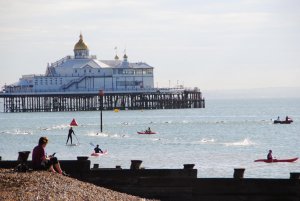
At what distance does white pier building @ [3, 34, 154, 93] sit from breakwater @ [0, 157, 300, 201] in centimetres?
15865

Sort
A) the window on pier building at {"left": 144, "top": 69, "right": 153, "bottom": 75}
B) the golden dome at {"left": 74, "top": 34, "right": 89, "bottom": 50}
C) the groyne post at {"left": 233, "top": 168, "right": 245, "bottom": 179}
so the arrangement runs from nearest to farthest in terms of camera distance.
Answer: the groyne post at {"left": 233, "top": 168, "right": 245, "bottom": 179} < the window on pier building at {"left": 144, "top": 69, "right": 153, "bottom": 75} < the golden dome at {"left": 74, "top": 34, "right": 89, "bottom": 50}

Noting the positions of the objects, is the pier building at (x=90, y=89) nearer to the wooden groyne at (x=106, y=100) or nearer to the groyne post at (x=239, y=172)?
the wooden groyne at (x=106, y=100)

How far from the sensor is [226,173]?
44.0 metres

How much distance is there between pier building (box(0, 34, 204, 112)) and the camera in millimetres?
184625

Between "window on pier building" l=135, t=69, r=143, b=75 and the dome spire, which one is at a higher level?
the dome spire

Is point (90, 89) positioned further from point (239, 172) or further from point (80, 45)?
point (239, 172)

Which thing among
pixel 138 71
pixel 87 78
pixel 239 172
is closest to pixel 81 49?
pixel 87 78

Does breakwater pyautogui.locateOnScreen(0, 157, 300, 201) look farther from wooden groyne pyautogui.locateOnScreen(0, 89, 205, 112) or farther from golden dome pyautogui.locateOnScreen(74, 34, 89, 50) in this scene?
golden dome pyautogui.locateOnScreen(74, 34, 89, 50)

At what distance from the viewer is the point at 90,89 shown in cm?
18512

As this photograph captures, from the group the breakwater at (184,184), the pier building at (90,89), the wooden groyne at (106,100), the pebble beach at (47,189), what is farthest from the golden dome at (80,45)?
the pebble beach at (47,189)

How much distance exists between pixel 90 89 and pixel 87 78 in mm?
Result: 4887

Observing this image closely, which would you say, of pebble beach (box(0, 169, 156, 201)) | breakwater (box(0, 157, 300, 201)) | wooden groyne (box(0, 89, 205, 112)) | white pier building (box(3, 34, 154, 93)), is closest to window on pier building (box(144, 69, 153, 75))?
white pier building (box(3, 34, 154, 93))

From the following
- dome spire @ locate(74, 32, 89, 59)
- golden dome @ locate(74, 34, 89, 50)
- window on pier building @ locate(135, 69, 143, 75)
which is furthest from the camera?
dome spire @ locate(74, 32, 89, 59)

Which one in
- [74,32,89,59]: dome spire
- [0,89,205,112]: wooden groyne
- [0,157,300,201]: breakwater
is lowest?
[0,157,300,201]: breakwater
